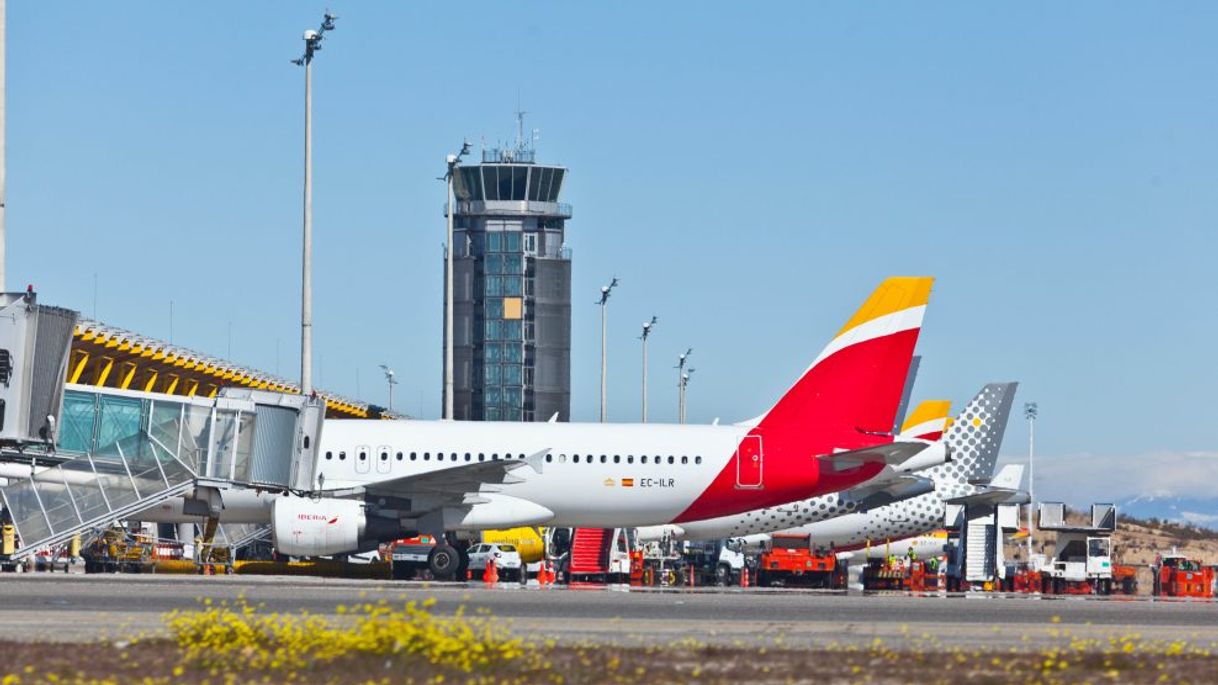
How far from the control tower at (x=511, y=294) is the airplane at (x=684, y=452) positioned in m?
117

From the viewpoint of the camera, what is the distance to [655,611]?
27.5 meters

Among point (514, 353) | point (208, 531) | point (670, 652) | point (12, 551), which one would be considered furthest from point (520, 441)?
point (514, 353)

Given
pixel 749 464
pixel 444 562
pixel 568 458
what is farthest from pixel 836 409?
pixel 444 562

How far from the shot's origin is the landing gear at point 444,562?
42594mm

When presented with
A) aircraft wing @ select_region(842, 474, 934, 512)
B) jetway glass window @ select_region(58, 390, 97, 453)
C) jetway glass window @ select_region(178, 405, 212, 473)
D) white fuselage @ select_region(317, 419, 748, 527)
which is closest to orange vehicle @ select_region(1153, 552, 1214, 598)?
aircraft wing @ select_region(842, 474, 934, 512)

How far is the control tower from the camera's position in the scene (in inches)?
6353

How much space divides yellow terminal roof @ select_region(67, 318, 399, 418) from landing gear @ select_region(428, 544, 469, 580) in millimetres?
7084

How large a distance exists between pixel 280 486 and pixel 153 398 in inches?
127

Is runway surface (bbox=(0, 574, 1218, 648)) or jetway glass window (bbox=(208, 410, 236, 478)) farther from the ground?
jetway glass window (bbox=(208, 410, 236, 478))

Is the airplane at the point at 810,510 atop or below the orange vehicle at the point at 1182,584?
atop

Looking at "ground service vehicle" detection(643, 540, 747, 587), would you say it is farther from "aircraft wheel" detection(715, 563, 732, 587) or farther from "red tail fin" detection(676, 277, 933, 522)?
"red tail fin" detection(676, 277, 933, 522)

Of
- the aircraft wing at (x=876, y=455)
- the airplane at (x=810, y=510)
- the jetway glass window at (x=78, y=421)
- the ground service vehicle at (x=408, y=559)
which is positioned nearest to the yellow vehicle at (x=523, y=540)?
the airplane at (x=810, y=510)

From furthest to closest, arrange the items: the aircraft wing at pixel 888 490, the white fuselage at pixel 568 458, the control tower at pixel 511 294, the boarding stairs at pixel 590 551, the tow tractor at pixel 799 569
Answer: the control tower at pixel 511 294, the boarding stairs at pixel 590 551, the tow tractor at pixel 799 569, the aircraft wing at pixel 888 490, the white fuselage at pixel 568 458

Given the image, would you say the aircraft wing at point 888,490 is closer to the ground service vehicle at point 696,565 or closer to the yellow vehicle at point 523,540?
the ground service vehicle at point 696,565
